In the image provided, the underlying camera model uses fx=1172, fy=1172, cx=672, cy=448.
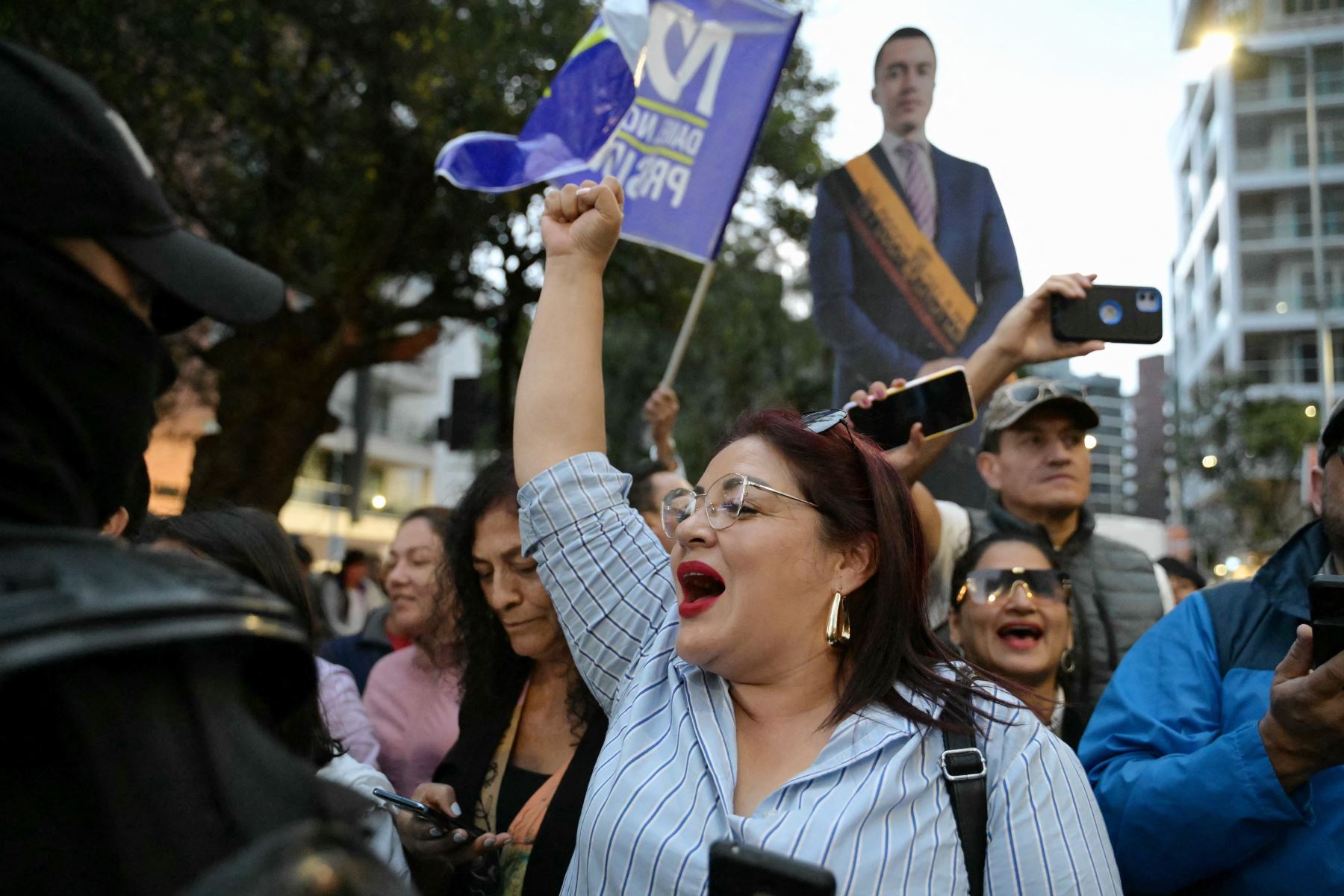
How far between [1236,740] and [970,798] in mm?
600

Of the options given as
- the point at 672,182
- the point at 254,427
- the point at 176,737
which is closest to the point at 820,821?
the point at 176,737

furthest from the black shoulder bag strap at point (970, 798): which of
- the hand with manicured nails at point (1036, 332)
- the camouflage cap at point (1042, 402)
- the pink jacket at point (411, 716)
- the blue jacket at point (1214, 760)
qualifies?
the camouflage cap at point (1042, 402)

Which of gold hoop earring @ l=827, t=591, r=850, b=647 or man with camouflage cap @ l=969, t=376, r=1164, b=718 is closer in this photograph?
gold hoop earring @ l=827, t=591, r=850, b=647

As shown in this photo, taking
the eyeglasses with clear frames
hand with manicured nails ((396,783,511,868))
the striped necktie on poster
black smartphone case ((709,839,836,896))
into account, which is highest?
the striped necktie on poster

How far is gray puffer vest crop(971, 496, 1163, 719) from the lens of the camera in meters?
3.62

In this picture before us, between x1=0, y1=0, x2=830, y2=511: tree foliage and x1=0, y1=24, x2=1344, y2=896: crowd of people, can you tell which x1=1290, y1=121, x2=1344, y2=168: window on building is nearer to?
x1=0, y1=0, x2=830, y2=511: tree foliage

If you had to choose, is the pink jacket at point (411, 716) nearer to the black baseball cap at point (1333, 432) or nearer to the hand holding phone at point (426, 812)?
the hand holding phone at point (426, 812)

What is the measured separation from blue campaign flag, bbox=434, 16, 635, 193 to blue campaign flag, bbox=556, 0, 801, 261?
0.39m

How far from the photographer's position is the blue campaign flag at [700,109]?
15.8ft

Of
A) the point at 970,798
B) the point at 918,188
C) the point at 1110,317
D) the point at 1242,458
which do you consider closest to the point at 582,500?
the point at 970,798

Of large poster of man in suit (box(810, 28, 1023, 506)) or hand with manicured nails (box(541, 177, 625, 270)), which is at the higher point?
large poster of man in suit (box(810, 28, 1023, 506))

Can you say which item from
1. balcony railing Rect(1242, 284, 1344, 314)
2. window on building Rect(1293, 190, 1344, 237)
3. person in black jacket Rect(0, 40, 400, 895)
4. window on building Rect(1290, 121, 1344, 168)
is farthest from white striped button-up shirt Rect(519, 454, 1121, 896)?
window on building Rect(1290, 121, 1344, 168)

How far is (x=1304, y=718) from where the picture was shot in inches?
80.0

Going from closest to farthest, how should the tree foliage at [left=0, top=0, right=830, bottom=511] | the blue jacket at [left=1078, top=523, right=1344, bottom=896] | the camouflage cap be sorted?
the blue jacket at [left=1078, top=523, right=1344, bottom=896] < the camouflage cap < the tree foliage at [left=0, top=0, right=830, bottom=511]
